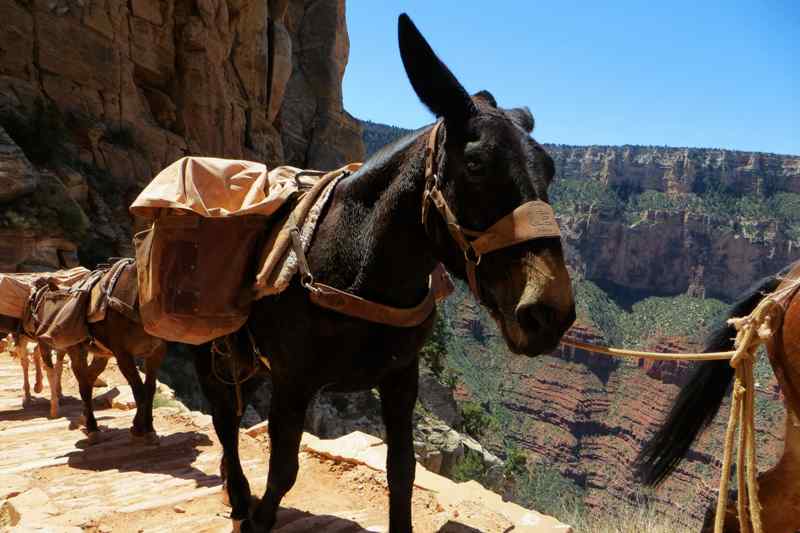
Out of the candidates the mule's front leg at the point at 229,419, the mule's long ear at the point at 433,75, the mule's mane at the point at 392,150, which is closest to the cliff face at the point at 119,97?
the mule's front leg at the point at 229,419

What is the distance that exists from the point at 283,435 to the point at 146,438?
369cm

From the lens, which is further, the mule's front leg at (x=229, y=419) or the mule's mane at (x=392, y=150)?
the mule's front leg at (x=229, y=419)

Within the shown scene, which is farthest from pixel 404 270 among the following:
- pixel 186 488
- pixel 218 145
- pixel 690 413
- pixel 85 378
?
pixel 218 145

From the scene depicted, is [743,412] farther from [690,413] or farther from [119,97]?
[119,97]

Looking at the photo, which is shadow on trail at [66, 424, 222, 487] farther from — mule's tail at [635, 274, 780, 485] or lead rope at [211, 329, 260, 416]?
mule's tail at [635, 274, 780, 485]

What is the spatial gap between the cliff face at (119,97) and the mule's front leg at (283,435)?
13.9 metres

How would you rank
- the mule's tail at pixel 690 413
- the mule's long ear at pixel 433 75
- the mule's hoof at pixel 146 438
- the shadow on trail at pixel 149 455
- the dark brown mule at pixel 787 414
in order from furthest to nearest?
the mule's hoof at pixel 146 438, the shadow on trail at pixel 149 455, the mule's tail at pixel 690 413, the dark brown mule at pixel 787 414, the mule's long ear at pixel 433 75

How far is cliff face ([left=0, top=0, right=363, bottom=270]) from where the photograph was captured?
56.3 ft

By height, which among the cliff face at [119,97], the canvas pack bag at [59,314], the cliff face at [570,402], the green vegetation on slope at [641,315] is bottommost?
the cliff face at [570,402]

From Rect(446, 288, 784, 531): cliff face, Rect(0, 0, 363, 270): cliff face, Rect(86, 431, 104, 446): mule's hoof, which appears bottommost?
Rect(446, 288, 784, 531): cliff face

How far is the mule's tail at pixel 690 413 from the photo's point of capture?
9.95 ft

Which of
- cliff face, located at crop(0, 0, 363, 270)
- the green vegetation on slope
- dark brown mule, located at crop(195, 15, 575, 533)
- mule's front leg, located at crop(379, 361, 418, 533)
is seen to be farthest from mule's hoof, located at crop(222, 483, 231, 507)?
the green vegetation on slope

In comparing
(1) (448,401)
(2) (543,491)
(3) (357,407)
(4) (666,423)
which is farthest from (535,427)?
(4) (666,423)

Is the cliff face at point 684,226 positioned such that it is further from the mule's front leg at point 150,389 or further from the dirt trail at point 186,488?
the dirt trail at point 186,488
